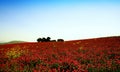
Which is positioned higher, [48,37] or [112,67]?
[48,37]

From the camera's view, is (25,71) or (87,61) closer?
(25,71)

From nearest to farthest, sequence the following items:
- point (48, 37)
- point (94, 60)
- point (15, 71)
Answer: point (15, 71)
point (94, 60)
point (48, 37)

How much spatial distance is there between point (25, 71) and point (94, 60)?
10.8 feet

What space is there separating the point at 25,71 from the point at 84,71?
2.19 m

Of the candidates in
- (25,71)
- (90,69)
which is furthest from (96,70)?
(25,71)

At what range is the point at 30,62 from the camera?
8.29m

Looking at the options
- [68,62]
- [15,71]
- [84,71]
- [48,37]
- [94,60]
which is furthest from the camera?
[48,37]

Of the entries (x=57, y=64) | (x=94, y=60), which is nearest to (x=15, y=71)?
(x=57, y=64)

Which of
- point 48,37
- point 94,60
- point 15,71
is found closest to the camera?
point 15,71

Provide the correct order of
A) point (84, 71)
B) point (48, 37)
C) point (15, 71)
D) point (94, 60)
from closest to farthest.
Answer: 1. point (84, 71)
2. point (15, 71)
3. point (94, 60)
4. point (48, 37)

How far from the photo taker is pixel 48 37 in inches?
1529

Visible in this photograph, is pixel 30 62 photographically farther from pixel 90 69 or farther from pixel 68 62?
pixel 90 69

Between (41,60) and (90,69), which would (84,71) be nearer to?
(90,69)

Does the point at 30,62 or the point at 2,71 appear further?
the point at 30,62
